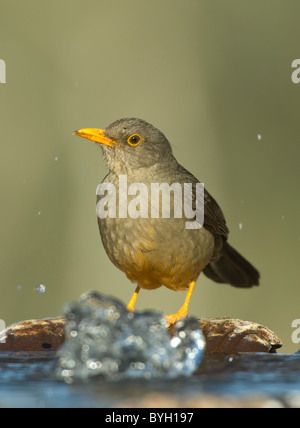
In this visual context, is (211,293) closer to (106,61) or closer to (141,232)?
(106,61)

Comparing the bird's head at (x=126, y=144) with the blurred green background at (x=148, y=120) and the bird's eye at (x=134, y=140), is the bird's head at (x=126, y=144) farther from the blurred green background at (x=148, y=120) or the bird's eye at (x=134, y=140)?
the blurred green background at (x=148, y=120)

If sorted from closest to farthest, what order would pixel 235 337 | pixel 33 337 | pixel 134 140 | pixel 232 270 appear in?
pixel 235 337, pixel 33 337, pixel 134 140, pixel 232 270

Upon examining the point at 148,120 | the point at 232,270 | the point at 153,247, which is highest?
the point at 148,120

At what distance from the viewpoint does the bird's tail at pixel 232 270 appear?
7.54 metres

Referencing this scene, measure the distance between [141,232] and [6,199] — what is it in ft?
19.9

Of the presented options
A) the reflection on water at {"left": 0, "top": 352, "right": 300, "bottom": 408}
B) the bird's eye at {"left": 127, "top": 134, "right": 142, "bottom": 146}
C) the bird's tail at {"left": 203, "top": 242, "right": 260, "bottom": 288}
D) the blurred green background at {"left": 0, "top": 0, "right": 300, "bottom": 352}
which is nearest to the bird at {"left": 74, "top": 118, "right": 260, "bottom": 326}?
the bird's eye at {"left": 127, "top": 134, "right": 142, "bottom": 146}

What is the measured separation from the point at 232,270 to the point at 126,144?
2.03 meters

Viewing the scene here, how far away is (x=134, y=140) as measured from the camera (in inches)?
250

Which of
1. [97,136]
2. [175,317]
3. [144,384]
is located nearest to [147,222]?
[97,136]

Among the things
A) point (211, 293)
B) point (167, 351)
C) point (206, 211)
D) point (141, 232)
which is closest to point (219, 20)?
point (211, 293)

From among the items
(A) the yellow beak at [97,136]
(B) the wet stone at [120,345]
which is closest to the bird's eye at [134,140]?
(A) the yellow beak at [97,136]

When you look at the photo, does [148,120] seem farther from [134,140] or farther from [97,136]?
[97,136]

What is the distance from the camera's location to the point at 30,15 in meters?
12.5

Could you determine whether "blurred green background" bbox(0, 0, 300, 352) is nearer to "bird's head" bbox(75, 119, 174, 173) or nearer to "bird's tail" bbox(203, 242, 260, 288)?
"bird's tail" bbox(203, 242, 260, 288)
